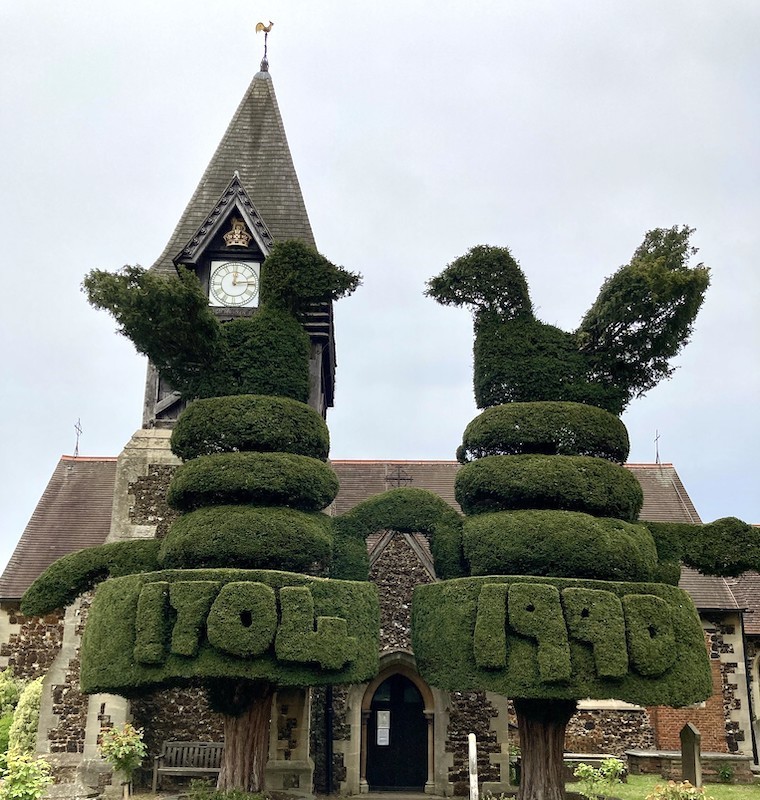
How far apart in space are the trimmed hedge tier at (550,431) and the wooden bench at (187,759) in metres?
7.32

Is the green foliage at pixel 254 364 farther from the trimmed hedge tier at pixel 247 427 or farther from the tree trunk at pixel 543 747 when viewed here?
the tree trunk at pixel 543 747

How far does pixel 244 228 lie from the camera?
18.4 m

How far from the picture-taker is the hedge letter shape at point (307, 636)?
37.8ft

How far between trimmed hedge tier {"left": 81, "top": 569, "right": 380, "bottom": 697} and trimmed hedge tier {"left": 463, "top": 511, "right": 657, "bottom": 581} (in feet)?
7.26

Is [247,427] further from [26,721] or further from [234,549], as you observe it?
[26,721]

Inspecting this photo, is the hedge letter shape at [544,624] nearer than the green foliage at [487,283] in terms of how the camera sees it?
Yes

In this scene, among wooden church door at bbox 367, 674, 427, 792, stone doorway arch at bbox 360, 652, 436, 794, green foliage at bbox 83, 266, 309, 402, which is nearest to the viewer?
green foliage at bbox 83, 266, 309, 402

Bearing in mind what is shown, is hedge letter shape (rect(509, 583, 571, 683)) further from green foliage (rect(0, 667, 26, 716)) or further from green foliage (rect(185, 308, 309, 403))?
green foliage (rect(0, 667, 26, 716))

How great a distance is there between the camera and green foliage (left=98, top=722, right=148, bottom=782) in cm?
1399

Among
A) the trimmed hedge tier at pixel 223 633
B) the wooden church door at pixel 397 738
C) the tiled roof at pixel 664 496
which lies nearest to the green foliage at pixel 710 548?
the trimmed hedge tier at pixel 223 633

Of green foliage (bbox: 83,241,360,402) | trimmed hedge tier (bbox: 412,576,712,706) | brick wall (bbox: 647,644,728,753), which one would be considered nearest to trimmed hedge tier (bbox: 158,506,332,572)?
green foliage (bbox: 83,241,360,402)

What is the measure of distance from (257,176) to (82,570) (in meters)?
10.8

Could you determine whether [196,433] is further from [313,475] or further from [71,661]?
[71,661]

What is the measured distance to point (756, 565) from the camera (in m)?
12.9
